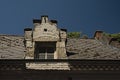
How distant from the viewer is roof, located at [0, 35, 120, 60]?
2001 centimetres

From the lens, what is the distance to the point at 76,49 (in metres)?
22.1

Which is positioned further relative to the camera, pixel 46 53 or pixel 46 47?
pixel 46 47

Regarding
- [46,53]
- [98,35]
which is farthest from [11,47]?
[98,35]

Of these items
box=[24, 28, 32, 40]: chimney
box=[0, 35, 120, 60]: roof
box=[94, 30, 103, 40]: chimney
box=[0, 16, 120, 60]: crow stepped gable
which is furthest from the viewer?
box=[94, 30, 103, 40]: chimney

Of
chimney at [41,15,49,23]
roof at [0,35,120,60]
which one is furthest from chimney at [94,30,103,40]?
chimney at [41,15,49,23]

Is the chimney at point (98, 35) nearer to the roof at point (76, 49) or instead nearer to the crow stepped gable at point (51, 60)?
the roof at point (76, 49)

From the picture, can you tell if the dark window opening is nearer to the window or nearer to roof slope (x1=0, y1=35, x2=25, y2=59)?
the window

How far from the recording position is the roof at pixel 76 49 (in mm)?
20008

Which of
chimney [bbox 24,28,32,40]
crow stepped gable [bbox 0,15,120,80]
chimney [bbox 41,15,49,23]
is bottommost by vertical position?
crow stepped gable [bbox 0,15,120,80]

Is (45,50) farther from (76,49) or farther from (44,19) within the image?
(76,49)

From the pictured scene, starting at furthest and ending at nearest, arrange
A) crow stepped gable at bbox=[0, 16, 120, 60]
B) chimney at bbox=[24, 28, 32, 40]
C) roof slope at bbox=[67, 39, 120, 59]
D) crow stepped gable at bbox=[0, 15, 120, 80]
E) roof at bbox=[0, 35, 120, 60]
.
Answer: roof slope at bbox=[67, 39, 120, 59] → roof at bbox=[0, 35, 120, 60] → chimney at bbox=[24, 28, 32, 40] → crow stepped gable at bbox=[0, 16, 120, 60] → crow stepped gable at bbox=[0, 15, 120, 80]

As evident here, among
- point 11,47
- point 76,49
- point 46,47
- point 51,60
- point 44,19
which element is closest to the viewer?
point 51,60

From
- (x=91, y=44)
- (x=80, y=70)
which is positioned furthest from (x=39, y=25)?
(x=91, y=44)

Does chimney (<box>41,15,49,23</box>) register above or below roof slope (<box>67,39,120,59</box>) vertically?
above
